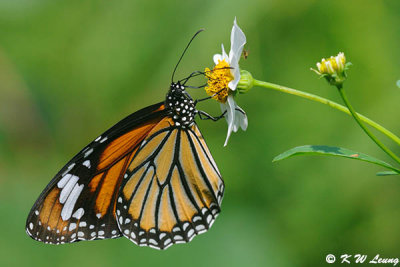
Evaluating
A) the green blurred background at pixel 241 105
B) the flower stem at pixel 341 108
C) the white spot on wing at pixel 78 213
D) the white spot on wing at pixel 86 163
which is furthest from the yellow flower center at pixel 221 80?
the green blurred background at pixel 241 105

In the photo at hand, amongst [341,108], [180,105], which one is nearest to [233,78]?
[180,105]

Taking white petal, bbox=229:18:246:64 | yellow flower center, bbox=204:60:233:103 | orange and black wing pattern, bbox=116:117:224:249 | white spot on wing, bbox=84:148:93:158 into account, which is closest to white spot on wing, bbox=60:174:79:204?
white spot on wing, bbox=84:148:93:158

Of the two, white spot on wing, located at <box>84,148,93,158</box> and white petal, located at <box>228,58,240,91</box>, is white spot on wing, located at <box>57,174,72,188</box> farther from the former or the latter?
white petal, located at <box>228,58,240,91</box>

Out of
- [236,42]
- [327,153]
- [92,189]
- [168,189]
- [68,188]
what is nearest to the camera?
[327,153]

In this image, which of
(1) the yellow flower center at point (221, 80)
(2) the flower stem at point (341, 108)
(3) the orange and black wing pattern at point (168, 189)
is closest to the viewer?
(2) the flower stem at point (341, 108)

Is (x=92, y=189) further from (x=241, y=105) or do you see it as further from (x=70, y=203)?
(x=241, y=105)

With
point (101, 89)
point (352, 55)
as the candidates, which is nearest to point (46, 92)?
point (101, 89)

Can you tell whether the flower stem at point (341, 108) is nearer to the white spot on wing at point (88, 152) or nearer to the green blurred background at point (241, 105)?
the white spot on wing at point (88, 152)
